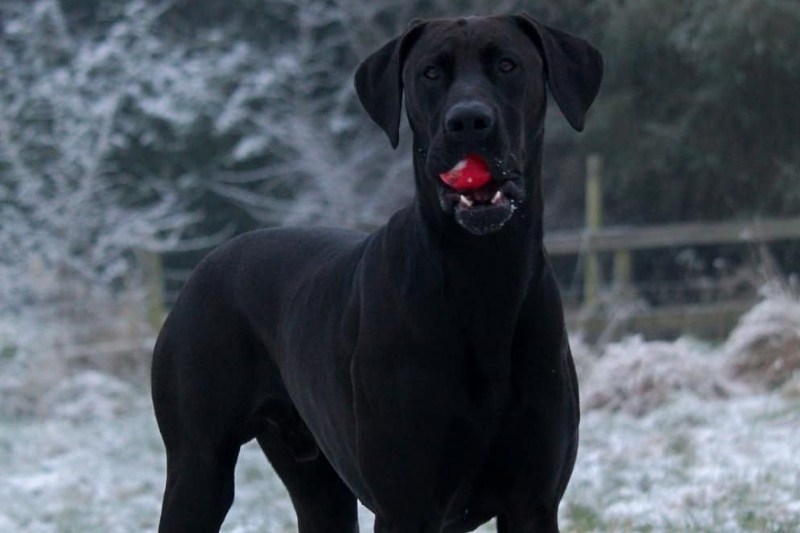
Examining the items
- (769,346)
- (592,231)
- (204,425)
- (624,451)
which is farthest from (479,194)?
(592,231)

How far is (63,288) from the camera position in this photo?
12250 millimetres

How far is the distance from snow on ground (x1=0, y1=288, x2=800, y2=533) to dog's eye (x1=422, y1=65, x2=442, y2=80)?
2.64 meters

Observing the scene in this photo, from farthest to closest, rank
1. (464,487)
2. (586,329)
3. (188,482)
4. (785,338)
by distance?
(586,329) < (785,338) < (188,482) < (464,487)

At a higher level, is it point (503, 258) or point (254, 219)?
point (503, 258)

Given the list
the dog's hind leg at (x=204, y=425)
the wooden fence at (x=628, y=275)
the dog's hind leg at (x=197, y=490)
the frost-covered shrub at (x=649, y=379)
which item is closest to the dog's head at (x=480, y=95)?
the dog's hind leg at (x=204, y=425)

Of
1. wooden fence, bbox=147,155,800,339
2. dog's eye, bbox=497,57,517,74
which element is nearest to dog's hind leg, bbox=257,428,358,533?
dog's eye, bbox=497,57,517,74

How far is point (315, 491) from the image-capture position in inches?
179

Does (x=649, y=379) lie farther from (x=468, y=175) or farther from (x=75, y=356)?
(x=468, y=175)

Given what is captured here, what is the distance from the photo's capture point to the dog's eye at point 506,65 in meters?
3.42

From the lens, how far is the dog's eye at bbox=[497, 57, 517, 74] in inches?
135

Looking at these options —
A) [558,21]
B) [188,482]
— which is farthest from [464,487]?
[558,21]

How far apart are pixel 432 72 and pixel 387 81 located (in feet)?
0.90

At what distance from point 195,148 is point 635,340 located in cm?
861

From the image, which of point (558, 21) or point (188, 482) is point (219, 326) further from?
point (558, 21)
